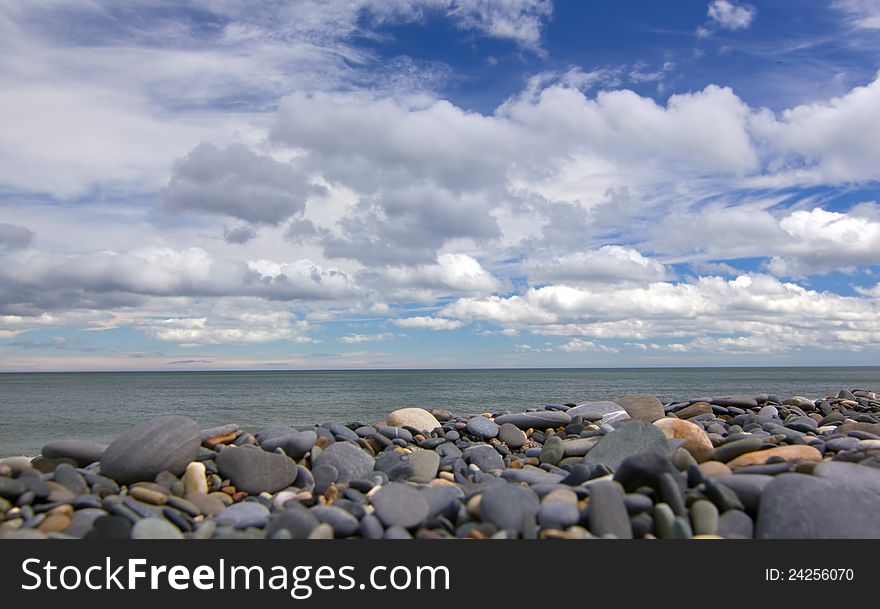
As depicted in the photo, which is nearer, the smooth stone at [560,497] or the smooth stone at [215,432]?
the smooth stone at [560,497]

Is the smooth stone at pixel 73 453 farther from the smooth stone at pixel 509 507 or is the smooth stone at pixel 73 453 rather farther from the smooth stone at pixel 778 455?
the smooth stone at pixel 778 455

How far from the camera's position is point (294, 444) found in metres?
8.95

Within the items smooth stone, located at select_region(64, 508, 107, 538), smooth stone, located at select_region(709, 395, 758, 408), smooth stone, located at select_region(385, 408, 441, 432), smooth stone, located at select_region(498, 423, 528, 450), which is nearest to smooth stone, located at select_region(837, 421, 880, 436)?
smooth stone, located at select_region(709, 395, 758, 408)

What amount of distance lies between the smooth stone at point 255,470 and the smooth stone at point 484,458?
2550mm

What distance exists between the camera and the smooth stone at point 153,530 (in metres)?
5.41

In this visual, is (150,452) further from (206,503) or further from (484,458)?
(484,458)

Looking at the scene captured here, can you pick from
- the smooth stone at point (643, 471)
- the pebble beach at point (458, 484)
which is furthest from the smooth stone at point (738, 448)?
the smooth stone at point (643, 471)

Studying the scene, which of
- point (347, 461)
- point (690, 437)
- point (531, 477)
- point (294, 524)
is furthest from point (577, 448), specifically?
point (294, 524)

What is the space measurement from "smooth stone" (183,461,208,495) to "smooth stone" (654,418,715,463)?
5680 millimetres

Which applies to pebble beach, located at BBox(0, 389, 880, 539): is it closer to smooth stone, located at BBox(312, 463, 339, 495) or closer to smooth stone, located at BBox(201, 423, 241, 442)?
smooth stone, located at BBox(312, 463, 339, 495)

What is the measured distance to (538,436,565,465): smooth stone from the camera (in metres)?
9.18
